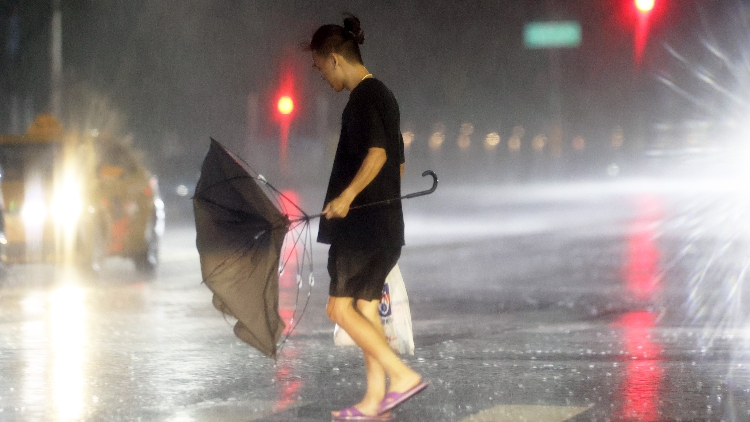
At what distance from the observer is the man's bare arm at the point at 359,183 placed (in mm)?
5805

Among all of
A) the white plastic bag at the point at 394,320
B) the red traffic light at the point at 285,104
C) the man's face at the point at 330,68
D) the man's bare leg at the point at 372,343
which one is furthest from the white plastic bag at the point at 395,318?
→ the red traffic light at the point at 285,104

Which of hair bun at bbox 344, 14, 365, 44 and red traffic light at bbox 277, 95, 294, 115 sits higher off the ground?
red traffic light at bbox 277, 95, 294, 115

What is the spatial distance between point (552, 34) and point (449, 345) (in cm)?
1684

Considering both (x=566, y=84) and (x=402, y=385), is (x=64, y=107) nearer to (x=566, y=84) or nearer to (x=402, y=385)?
(x=566, y=84)

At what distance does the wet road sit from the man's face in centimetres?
158

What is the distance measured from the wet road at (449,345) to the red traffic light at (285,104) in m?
9.48

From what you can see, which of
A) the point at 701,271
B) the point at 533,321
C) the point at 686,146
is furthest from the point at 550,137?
the point at 533,321

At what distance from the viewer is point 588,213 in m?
29.1

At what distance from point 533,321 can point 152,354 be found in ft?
10.4

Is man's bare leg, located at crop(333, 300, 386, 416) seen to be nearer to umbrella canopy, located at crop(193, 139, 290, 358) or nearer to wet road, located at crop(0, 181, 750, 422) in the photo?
wet road, located at crop(0, 181, 750, 422)

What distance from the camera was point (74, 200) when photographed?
47.5 feet

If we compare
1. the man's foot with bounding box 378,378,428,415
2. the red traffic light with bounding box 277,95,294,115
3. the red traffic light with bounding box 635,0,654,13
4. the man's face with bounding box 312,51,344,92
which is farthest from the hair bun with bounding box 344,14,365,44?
the red traffic light with bounding box 277,95,294,115

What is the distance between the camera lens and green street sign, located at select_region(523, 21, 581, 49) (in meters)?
24.7

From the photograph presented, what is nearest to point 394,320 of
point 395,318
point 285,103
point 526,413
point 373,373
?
point 395,318
